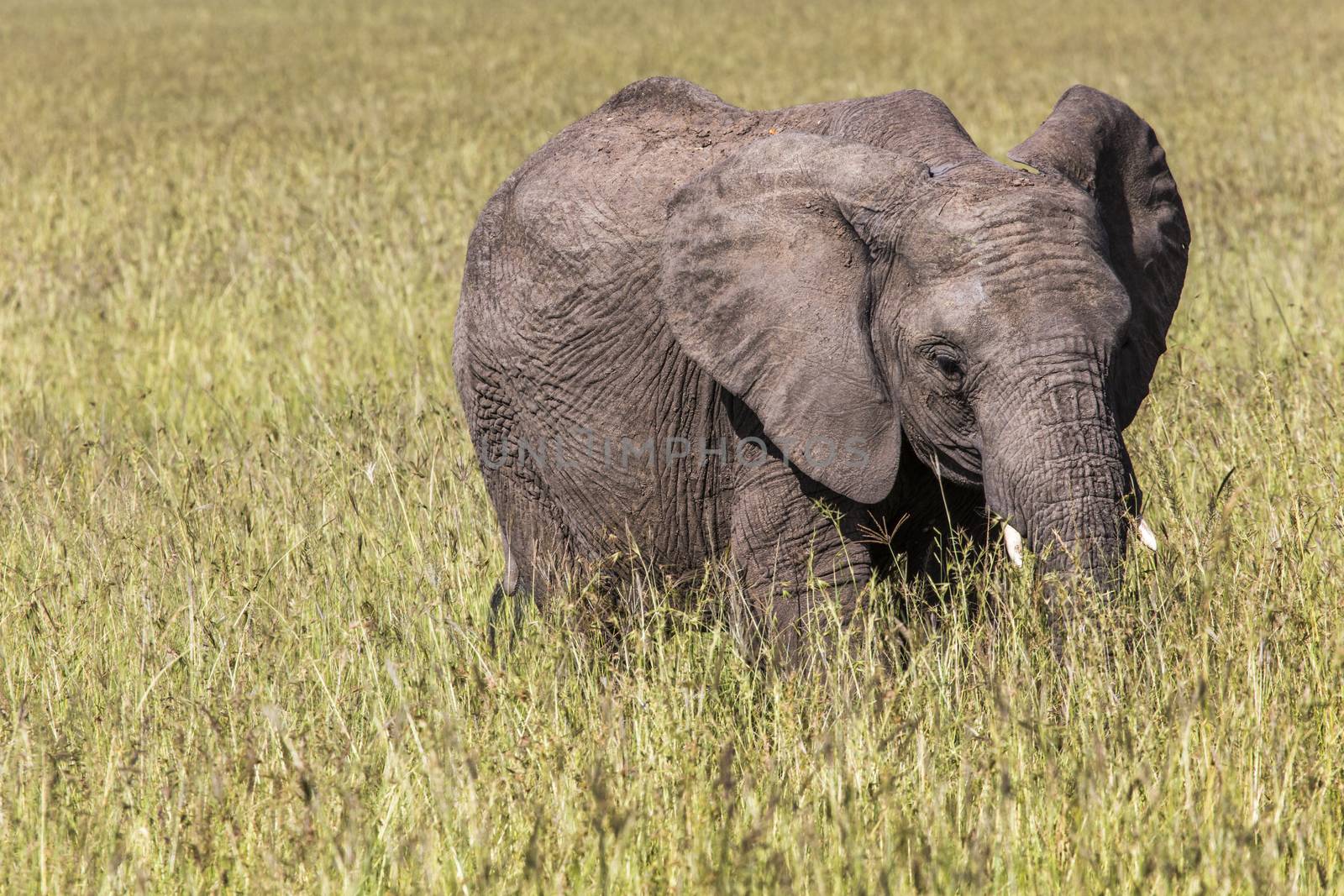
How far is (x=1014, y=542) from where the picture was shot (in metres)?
3.37

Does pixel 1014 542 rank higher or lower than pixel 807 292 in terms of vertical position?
lower

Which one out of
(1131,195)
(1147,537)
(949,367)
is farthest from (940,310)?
(1131,195)

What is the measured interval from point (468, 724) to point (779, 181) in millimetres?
1466

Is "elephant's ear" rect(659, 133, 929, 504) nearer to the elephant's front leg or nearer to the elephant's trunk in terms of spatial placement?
the elephant's front leg

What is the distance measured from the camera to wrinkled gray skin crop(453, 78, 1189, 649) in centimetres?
331

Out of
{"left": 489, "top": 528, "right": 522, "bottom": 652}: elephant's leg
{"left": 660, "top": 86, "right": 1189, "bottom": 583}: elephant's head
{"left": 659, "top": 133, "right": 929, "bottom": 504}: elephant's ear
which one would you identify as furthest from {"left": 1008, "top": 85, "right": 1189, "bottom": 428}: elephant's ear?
{"left": 489, "top": 528, "right": 522, "bottom": 652}: elephant's leg

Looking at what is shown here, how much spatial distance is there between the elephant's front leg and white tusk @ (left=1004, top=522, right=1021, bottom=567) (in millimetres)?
529

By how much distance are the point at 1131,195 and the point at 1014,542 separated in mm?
1205

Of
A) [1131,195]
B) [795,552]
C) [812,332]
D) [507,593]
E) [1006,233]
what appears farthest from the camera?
[507,593]

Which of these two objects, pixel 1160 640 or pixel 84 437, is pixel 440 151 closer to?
pixel 84 437

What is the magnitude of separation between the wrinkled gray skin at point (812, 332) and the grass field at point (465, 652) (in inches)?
10.6

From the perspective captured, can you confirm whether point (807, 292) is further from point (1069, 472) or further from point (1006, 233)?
point (1069, 472)

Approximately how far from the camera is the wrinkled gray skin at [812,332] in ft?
10.9

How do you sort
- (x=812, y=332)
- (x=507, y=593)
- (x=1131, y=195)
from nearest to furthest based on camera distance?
(x=812, y=332) < (x=1131, y=195) < (x=507, y=593)
